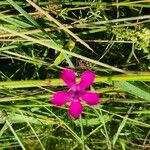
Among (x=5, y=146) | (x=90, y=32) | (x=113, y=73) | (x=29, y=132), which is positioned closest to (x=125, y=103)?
(x=113, y=73)


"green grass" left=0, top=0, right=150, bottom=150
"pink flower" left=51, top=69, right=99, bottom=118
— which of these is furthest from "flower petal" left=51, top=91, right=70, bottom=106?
"green grass" left=0, top=0, right=150, bottom=150

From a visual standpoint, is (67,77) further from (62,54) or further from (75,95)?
(62,54)

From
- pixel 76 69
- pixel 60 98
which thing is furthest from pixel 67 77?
pixel 76 69

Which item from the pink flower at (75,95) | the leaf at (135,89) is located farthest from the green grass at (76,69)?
the pink flower at (75,95)

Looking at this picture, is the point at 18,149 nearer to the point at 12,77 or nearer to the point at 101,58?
the point at 12,77

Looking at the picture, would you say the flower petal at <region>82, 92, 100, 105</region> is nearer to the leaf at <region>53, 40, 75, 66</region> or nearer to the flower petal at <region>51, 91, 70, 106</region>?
the flower petal at <region>51, 91, 70, 106</region>
